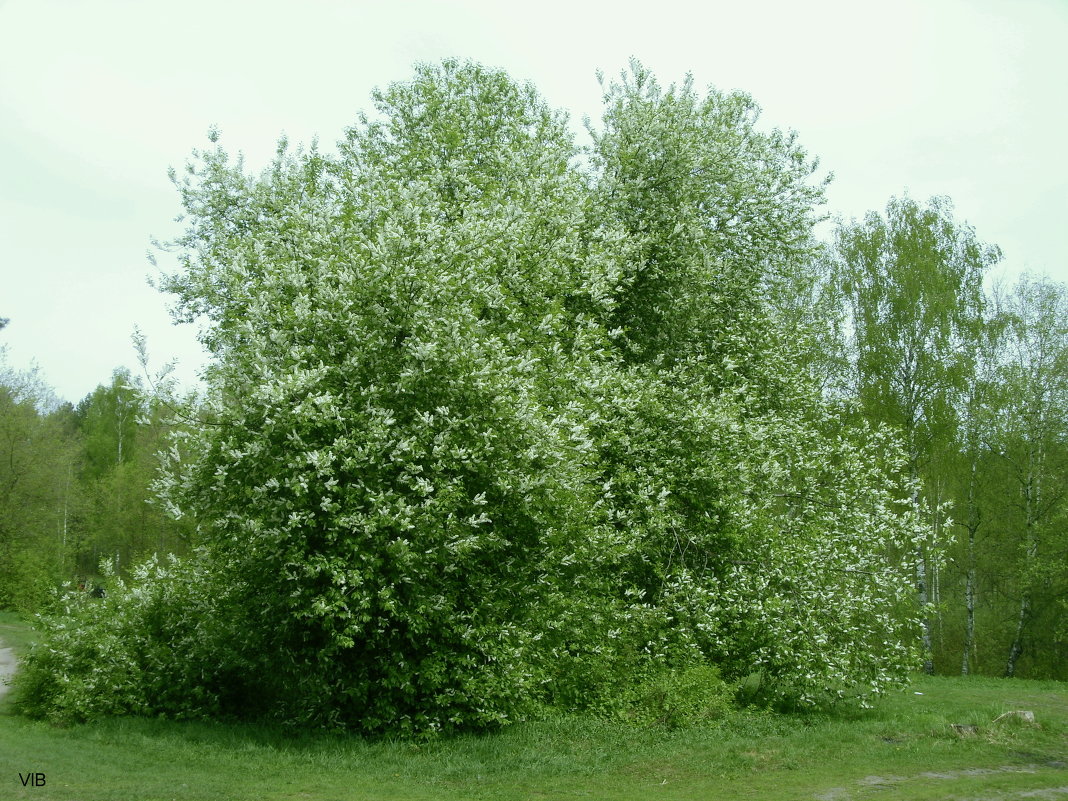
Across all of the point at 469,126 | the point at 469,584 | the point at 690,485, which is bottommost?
the point at 469,584

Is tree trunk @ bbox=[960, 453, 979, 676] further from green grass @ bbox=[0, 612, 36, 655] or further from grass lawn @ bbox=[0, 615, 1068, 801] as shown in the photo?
green grass @ bbox=[0, 612, 36, 655]

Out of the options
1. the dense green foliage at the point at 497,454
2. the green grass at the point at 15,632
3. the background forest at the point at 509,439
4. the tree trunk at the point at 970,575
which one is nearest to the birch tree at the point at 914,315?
the tree trunk at the point at 970,575

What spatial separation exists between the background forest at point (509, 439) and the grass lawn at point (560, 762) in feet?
3.03

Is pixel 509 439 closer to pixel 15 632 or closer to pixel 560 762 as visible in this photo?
pixel 560 762

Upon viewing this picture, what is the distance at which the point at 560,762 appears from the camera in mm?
11430

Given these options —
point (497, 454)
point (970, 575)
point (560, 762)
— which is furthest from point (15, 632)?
point (970, 575)

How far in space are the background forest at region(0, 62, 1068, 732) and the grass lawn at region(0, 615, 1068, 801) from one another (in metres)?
0.92

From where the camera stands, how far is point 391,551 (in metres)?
11.3

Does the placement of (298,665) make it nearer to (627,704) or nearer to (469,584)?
(469,584)

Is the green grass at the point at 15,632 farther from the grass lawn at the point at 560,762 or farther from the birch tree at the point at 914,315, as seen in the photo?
the birch tree at the point at 914,315

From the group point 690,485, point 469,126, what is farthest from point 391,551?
point 469,126

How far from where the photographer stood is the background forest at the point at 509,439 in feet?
39.4

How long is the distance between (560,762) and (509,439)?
4.41m

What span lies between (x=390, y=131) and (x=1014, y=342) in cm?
2334
